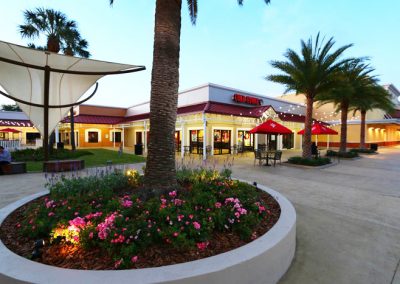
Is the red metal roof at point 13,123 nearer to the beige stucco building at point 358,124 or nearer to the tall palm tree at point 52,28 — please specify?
the tall palm tree at point 52,28

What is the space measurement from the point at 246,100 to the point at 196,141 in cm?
642

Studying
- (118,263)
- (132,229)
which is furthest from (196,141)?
(118,263)

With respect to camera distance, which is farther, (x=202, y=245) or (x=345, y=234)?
(x=345, y=234)

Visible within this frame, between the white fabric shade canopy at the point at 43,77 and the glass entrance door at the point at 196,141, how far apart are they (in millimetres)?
13687

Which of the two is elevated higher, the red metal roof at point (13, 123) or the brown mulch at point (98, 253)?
the red metal roof at point (13, 123)

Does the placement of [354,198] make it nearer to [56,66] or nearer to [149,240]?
[149,240]

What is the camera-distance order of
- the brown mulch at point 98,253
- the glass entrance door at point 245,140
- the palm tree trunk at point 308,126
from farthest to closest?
the glass entrance door at point 245,140 → the palm tree trunk at point 308,126 → the brown mulch at point 98,253

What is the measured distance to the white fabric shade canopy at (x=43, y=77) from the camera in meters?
5.22

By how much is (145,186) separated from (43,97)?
4132 mm

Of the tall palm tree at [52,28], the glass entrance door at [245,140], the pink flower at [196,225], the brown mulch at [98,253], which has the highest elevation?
the tall palm tree at [52,28]

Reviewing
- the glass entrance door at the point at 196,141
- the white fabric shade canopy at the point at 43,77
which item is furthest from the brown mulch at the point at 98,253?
the glass entrance door at the point at 196,141

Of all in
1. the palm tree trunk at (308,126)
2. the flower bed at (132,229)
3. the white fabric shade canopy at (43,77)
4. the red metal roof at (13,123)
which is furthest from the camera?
the red metal roof at (13,123)

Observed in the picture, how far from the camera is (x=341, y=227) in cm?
434

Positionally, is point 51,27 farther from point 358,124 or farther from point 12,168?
point 358,124
